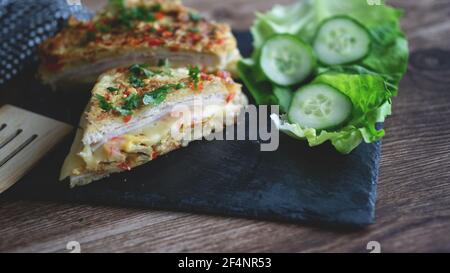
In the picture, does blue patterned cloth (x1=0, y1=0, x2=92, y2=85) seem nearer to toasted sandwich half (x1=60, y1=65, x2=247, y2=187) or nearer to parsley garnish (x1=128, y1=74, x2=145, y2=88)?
toasted sandwich half (x1=60, y1=65, x2=247, y2=187)

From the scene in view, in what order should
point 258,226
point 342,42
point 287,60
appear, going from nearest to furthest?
point 258,226 → point 287,60 → point 342,42

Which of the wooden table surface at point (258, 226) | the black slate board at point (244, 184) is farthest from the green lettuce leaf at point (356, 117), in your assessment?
the wooden table surface at point (258, 226)

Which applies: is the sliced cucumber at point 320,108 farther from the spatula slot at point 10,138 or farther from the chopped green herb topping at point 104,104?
the spatula slot at point 10,138

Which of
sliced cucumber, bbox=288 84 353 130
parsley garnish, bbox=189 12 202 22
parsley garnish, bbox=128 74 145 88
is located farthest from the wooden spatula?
sliced cucumber, bbox=288 84 353 130

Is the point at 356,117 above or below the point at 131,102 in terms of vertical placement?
below

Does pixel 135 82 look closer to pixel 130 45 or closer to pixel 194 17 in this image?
pixel 130 45

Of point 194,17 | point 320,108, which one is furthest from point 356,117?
→ point 194,17
